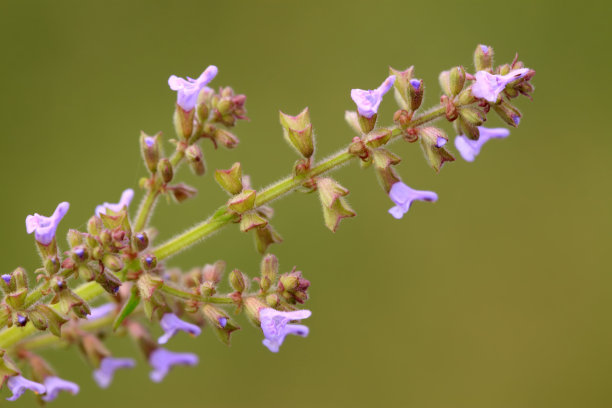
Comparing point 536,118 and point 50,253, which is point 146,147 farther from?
point 536,118

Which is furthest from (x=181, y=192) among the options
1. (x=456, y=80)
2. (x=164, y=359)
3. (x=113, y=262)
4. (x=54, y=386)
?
(x=456, y=80)

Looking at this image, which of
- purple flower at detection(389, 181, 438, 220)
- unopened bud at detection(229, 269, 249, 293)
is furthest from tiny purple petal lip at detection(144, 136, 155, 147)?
purple flower at detection(389, 181, 438, 220)

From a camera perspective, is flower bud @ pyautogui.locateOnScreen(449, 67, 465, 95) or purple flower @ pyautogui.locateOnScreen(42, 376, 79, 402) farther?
purple flower @ pyautogui.locateOnScreen(42, 376, 79, 402)

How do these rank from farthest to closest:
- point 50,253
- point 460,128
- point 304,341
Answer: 1. point 304,341
2. point 460,128
3. point 50,253

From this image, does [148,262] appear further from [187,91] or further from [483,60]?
[483,60]

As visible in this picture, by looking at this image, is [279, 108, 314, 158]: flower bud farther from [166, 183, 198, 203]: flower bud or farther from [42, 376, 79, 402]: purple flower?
[42, 376, 79, 402]: purple flower

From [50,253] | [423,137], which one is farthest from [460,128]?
[50,253]
